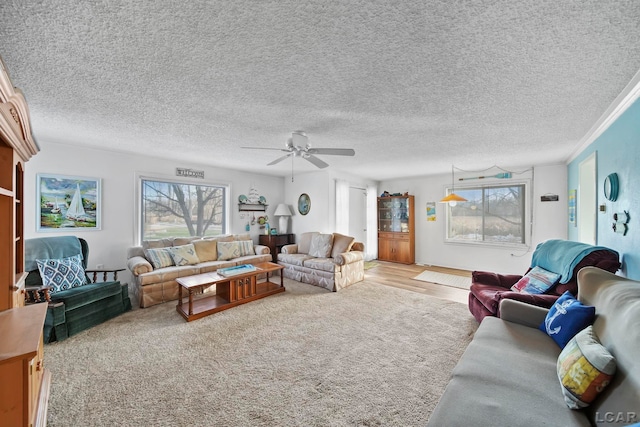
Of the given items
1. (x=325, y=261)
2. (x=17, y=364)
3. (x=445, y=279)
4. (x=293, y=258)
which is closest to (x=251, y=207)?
(x=293, y=258)

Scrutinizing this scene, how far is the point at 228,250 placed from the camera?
4.82 metres

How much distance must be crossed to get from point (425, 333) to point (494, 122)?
2375mm

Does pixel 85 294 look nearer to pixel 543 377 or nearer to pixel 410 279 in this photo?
pixel 543 377

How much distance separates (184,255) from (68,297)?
163 centimetres

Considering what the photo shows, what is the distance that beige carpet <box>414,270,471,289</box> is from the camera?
4656mm

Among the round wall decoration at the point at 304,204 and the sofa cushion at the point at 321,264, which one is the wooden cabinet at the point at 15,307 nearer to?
the sofa cushion at the point at 321,264

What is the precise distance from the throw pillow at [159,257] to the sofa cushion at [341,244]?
9.27 ft

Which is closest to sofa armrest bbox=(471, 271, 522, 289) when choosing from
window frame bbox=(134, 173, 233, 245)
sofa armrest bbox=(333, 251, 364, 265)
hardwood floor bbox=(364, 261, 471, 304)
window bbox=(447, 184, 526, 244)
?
hardwood floor bbox=(364, 261, 471, 304)

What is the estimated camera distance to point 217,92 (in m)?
2.02

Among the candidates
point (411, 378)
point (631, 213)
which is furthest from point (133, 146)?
point (631, 213)

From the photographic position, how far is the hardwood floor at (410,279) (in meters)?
4.11

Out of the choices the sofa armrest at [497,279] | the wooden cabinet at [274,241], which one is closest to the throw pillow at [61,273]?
the wooden cabinet at [274,241]

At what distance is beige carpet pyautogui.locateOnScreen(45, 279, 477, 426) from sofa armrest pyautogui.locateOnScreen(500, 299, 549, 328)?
1.95 ft

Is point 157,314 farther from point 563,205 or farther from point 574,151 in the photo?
point 563,205
